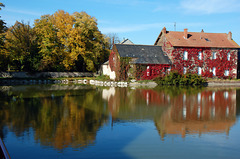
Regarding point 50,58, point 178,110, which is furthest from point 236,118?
point 50,58

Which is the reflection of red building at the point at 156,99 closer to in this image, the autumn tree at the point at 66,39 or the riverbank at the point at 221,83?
the riverbank at the point at 221,83

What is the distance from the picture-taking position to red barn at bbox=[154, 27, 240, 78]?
35.0m

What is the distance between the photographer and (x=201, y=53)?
118 ft

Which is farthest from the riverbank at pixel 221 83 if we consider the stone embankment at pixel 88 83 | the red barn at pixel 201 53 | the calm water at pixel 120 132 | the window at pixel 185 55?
the calm water at pixel 120 132

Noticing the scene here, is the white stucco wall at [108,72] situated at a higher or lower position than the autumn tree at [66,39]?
lower

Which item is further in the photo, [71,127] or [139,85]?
[139,85]

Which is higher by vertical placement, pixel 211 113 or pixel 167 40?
pixel 167 40

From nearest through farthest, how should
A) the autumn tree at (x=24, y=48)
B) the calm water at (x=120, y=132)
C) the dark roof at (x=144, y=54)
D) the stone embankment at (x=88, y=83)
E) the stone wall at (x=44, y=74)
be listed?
the calm water at (x=120, y=132) → the stone embankment at (x=88, y=83) → the dark roof at (x=144, y=54) → the stone wall at (x=44, y=74) → the autumn tree at (x=24, y=48)

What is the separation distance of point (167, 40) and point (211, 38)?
7.54 m

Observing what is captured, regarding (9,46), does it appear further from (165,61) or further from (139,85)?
(165,61)

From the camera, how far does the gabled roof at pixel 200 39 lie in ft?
116

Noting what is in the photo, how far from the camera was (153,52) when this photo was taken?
118 feet

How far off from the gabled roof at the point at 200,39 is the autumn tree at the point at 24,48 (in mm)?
21764

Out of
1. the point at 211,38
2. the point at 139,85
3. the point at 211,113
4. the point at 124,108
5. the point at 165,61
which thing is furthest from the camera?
the point at 211,38
